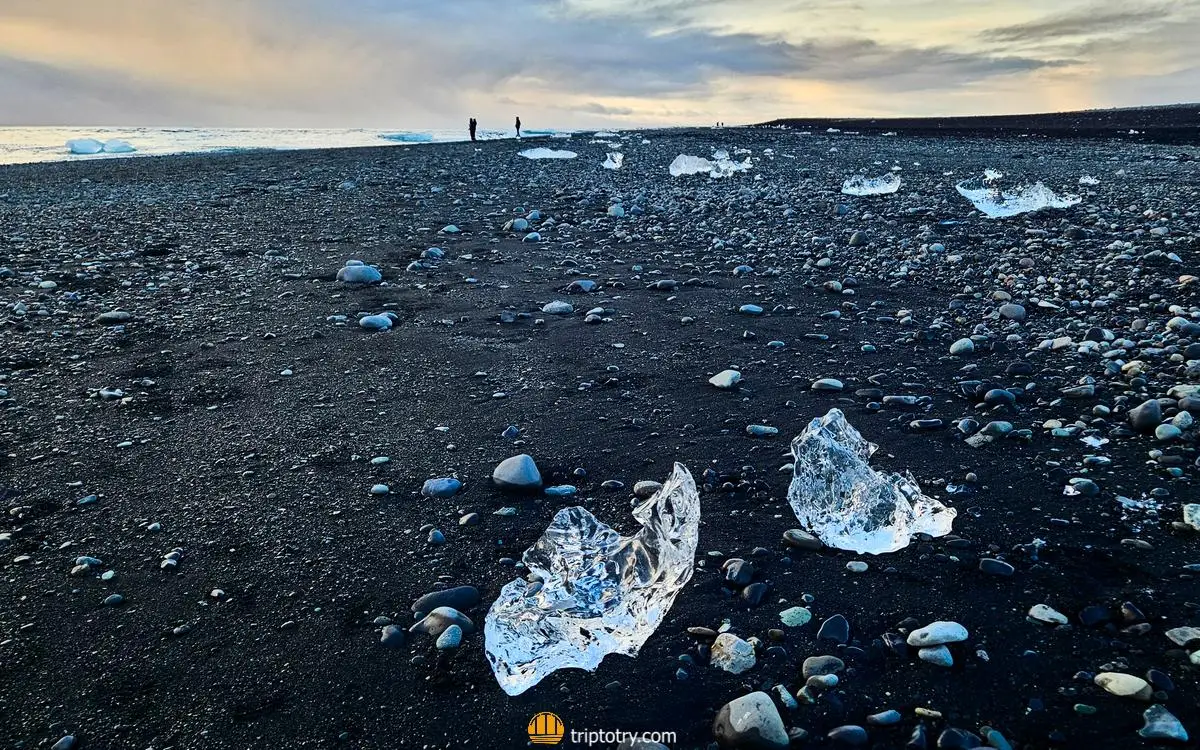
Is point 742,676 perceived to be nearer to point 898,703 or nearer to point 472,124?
point 898,703

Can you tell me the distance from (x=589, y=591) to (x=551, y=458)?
0.98 meters

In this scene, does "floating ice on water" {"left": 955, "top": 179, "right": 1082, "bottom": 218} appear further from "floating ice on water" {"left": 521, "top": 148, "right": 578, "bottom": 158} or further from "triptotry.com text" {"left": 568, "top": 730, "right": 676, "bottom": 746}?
"floating ice on water" {"left": 521, "top": 148, "right": 578, "bottom": 158}

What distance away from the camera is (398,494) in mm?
2795

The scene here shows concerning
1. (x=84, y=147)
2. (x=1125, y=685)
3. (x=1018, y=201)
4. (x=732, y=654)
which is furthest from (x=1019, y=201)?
(x=84, y=147)

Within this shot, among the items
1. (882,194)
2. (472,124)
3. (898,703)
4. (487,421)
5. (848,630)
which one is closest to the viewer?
(898,703)

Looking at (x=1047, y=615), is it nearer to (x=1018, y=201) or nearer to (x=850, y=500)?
(x=850, y=500)

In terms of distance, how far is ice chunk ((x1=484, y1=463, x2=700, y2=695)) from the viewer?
6.44 feet

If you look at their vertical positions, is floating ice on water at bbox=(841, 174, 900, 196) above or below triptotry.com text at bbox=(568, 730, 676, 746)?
above

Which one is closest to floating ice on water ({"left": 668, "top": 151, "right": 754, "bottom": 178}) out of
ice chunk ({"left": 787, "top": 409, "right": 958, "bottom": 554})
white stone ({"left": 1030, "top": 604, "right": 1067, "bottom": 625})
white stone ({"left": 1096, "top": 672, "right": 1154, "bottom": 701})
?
ice chunk ({"left": 787, "top": 409, "right": 958, "bottom": 554})

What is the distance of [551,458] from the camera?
10.0 ft

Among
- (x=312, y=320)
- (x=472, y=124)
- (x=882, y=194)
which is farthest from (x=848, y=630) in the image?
(x=472, y=124)

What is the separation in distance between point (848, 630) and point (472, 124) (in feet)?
76.9

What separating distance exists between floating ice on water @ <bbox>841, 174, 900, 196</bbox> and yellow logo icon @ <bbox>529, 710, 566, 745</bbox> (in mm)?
8259

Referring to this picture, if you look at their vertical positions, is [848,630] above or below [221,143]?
below
